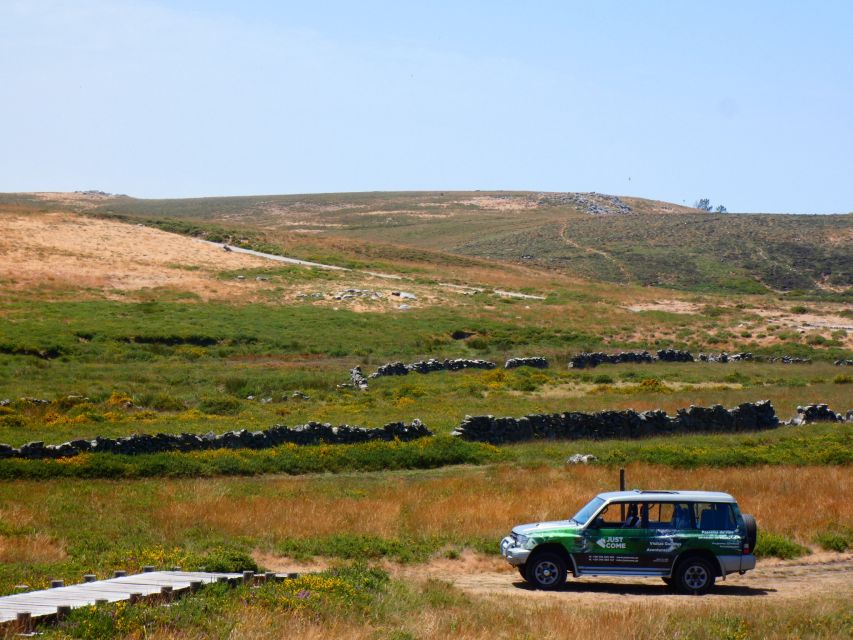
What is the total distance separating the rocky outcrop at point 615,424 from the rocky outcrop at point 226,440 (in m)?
1.97

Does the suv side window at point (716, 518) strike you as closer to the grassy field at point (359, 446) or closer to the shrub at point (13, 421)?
the grassy field at point (359, 446)

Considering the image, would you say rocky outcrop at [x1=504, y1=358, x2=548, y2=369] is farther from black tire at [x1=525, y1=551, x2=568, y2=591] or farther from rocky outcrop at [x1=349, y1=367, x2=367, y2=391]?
black tire at [x1=525, y1=551, x2=568, y2=591]

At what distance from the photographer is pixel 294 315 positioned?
6738 centimetres

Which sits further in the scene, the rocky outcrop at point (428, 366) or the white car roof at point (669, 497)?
the rocky outcrop at point (428, 366)

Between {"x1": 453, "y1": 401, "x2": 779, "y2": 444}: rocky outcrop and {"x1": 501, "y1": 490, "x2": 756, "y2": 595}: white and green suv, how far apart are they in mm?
14482

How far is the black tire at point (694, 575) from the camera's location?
1612 centimetres

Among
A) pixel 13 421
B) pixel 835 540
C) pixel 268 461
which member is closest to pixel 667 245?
pixel 13 421

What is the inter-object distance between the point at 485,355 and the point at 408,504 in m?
36.6

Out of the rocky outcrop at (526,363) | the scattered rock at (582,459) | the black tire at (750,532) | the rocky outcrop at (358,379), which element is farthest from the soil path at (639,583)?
the rocky outcrop at (526,363)

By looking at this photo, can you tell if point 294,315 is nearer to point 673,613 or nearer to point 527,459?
point 527,459

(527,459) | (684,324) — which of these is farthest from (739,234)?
(527,459)

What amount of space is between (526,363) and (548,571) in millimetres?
36965

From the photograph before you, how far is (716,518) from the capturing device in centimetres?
1625

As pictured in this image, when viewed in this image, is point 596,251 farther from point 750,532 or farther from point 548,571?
point 548,571
